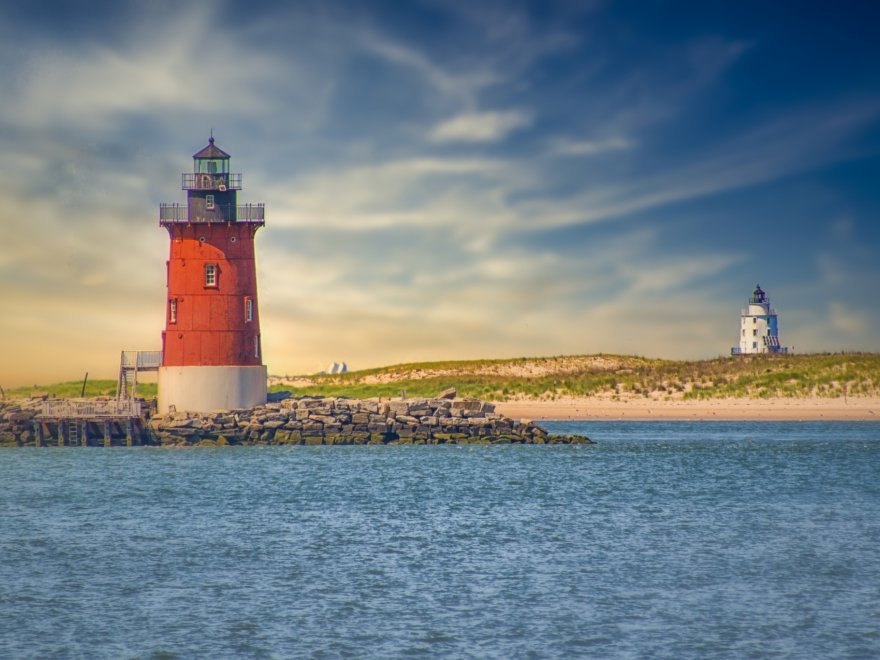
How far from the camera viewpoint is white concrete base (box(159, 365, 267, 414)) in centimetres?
4862

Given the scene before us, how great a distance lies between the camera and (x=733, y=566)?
876 inches

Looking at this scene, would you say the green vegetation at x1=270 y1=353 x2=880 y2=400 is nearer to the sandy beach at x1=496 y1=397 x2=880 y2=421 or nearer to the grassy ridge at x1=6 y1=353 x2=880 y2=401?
the grassy ridge at x1=6 y1=353 x2=880 y2=401

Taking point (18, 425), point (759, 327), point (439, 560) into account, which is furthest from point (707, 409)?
point (439, 560)

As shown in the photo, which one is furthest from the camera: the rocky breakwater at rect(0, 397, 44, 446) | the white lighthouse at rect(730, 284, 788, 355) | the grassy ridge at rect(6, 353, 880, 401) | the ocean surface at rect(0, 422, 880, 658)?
the white lighthouse at rect(730, 284, 788, 355)

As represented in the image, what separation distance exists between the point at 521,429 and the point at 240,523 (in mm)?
26905

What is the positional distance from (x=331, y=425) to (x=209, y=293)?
801cm

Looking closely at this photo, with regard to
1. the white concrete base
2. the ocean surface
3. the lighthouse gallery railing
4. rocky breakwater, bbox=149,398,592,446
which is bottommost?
the ocean surface

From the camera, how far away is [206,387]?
160 ft

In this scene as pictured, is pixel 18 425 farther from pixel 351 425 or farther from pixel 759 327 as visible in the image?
pixel 759 327

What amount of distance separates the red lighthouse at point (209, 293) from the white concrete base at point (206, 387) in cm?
4

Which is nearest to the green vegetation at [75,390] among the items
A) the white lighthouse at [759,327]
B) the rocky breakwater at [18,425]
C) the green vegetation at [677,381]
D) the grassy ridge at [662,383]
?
the grassy ridge at [662,383]

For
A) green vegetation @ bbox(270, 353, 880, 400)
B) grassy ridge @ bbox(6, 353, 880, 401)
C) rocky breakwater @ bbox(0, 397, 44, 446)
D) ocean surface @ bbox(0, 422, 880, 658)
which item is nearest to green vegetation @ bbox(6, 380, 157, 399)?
grassy ridge @ bbox(6, 353, 880, 401)

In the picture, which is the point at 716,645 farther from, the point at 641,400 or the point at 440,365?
the point at 440,365

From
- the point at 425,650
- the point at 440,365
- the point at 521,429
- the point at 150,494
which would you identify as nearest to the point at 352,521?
the point at 150,494
